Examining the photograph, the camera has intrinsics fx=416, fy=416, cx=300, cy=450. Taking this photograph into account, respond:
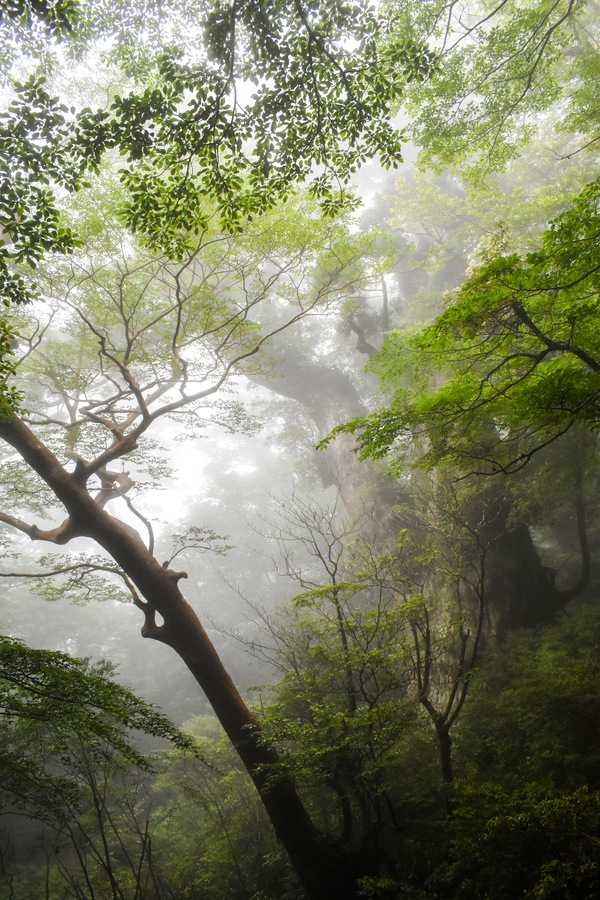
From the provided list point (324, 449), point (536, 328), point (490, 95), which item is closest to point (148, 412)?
point (324, 449)

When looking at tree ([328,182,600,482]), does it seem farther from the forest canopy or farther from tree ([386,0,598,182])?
tree ([386,0,598,182])

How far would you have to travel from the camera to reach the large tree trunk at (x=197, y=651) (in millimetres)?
4992

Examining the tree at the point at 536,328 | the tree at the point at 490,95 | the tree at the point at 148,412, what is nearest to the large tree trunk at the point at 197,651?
the tree at the point at 148,412

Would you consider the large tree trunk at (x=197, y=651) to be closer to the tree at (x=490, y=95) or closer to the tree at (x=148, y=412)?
the tree at (x=148, y=412)

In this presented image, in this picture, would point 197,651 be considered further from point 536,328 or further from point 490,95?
point 490,95

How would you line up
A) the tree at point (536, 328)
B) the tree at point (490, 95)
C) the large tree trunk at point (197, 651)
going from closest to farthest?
the tree at point (536, 328), the large tree trunk at point (197, 651), the tree at point (490, 95)

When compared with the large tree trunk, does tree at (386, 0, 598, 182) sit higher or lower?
higher

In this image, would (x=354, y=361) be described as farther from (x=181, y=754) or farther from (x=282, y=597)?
(x=181, y=754)

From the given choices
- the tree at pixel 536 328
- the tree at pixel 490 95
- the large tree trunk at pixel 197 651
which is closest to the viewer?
the tree at pixel 536 328

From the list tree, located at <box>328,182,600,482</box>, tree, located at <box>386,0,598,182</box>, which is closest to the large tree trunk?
tree, located at <box>328,182,600,482</box>

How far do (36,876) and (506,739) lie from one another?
44.0 ft

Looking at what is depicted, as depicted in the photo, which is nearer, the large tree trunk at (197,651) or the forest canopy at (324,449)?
the forest canopy at (324,449)

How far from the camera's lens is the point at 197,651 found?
220 inches

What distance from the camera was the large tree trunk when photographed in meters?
4.99
